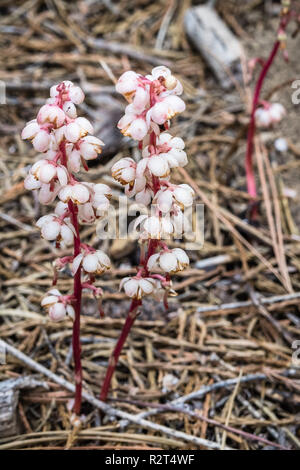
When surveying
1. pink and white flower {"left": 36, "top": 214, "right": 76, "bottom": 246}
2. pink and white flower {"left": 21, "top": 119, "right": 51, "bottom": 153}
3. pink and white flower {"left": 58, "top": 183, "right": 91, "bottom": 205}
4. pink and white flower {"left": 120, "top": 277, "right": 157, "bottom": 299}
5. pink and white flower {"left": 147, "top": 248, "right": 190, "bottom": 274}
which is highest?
pink and white flower {"left": 21, "top": 119, "right": 51, "bottom": 153}

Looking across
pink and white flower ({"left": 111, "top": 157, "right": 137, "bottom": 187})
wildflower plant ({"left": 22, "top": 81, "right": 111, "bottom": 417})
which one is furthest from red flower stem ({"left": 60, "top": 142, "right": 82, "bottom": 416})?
pink and white flower ({"left": 111, "top": 157, "right": 137, "bottom": 187})

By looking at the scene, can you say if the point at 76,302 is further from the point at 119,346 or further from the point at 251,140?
the point at 251,140

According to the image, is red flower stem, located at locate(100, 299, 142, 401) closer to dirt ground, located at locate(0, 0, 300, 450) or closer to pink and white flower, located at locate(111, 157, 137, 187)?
dirt ground, located at locate(0, 0, 300, 450)

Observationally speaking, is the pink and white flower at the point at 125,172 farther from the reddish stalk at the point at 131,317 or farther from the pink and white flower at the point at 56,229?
the pink and white flower at the point at 56,229

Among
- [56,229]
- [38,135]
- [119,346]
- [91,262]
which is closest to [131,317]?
[119,346]

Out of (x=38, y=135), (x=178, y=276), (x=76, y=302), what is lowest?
(x=76, y=302)

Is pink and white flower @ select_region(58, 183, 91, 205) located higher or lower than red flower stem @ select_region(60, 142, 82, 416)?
higher

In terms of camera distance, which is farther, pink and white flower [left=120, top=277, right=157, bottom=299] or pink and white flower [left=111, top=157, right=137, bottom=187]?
pink and white flower [left=120, top=277, right=157, bottom=299]
